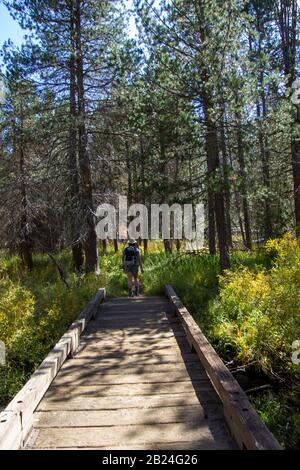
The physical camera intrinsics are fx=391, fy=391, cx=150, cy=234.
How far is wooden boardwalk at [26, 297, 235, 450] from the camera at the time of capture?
3.78 metres

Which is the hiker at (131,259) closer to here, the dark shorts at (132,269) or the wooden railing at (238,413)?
the dark shorts at (132,269)

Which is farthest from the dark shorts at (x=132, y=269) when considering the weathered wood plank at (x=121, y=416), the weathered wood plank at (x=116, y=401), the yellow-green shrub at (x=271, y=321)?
the weathered wood plank at (x=121, y=416)

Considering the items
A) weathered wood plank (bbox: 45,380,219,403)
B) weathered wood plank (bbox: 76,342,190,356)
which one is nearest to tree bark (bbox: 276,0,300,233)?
weathered wood plank (bbox: 76,342,190,356)

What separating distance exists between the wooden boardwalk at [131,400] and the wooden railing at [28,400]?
0.11m

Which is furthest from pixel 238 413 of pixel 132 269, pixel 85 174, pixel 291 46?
pixel 291 46

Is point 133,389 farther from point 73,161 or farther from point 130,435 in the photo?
point 73,161

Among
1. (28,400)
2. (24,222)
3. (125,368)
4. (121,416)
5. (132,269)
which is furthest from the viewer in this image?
(24,222)

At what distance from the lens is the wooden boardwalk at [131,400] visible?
3.78 metres

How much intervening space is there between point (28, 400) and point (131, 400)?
4.03ft

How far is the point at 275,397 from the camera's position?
6.53 m

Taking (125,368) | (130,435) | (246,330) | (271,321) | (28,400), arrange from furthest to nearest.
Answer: (246,330) < (271,321) < (125,368) < (28,400) < (130,435)

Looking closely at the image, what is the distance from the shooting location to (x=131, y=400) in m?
4.68

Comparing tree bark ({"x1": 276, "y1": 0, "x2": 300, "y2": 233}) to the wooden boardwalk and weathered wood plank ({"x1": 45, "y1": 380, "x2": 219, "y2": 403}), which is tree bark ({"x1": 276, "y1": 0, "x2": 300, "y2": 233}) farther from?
weathered wood plank ({"x1": 45, "y1": 380, "x2": 219, "y2": 403})
